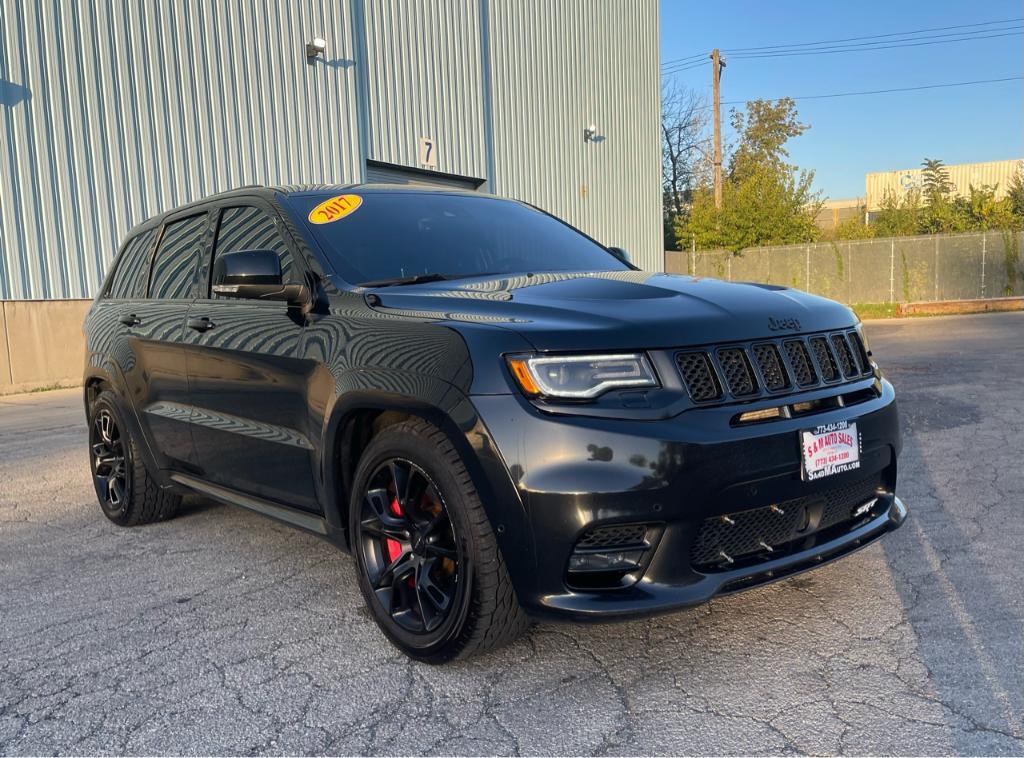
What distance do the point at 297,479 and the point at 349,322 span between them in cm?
71

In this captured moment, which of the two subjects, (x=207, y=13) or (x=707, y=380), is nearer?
(x=707, y=380)

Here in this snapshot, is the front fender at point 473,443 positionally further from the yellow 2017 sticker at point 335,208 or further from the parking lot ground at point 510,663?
the yellow 2017 sticker at point 335,208

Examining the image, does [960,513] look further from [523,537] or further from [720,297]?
[523,537]

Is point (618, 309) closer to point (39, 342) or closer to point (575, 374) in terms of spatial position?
point (575, 374)

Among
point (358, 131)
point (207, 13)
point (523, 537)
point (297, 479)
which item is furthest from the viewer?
point (358, 131)


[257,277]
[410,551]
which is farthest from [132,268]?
[410,551]

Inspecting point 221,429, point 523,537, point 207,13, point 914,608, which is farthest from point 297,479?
point 207,13

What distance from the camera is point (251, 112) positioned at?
42.7ft

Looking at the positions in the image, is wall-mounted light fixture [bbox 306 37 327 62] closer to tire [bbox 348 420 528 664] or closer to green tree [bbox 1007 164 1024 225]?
tire [bbox 348 420 528 664]

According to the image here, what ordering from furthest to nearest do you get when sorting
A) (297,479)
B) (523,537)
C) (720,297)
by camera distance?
(297,479) < (720,297) < (523,537)

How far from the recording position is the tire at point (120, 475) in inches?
183

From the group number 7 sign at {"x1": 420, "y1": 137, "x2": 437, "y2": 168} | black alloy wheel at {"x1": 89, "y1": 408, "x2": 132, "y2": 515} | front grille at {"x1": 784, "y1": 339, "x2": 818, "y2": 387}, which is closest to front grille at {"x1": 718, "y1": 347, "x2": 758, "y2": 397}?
front grille at {"x1": 784, "y1": 339, "x2": 818, "y2": 387}

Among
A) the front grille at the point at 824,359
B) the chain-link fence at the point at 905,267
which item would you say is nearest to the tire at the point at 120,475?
the front grille at the point at 824,359

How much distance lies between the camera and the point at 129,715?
8.55 feet
